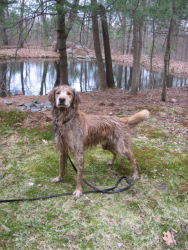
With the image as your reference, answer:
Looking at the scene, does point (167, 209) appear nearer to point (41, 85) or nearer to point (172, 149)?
point (172, 149)

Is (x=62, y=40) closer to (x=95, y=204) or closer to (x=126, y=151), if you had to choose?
(x=126, y=151)

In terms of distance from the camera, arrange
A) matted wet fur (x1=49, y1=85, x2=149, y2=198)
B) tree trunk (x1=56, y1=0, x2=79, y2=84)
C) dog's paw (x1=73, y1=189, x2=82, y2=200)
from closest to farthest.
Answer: matted wet fur (x1=49, y1=85, x2=149, y2=198) → dog's paw (x1=73, y1=189, x2=82, y2=200) → tree trunk (x1=56, y1=0, x2=79, y2=84)

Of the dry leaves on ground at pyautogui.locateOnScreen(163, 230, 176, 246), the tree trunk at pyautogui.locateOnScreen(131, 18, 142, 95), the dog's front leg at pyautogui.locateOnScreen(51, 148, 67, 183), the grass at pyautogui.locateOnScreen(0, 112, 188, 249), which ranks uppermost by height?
the tree trunk at pyautogui.locateOnScreen(131, 18, 142, 95)

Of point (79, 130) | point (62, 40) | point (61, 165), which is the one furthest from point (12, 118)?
point (62, 40)

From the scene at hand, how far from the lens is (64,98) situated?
10.2 ft

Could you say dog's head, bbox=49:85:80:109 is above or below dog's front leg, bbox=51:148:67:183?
above

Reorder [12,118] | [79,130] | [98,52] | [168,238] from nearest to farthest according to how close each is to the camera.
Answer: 1. [168,238]
2. [79,130]
3. [12,118]
4. [98,52]

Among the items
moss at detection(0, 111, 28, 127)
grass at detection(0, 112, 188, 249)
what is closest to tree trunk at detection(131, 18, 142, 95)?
grass at detection(0, 112, 188, 249)

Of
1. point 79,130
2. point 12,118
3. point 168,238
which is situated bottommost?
point 168,238

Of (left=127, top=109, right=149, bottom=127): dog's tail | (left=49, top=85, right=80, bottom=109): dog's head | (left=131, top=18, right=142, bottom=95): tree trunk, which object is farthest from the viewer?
(left=131, top=18, right=142, bottom=95): tree trunk

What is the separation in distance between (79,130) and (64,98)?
608 millimetres

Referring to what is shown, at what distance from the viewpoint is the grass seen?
271cm

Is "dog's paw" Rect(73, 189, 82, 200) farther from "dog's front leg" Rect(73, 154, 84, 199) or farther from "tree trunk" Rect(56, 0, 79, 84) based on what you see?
"tree trunk" Rect(56, 0, 79, 84)

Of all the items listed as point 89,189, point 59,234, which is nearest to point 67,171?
point 89,189
